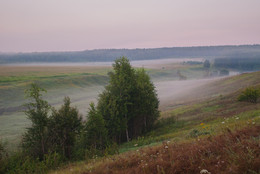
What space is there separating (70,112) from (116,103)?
7.00 m

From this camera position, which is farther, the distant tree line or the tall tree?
the tall tree

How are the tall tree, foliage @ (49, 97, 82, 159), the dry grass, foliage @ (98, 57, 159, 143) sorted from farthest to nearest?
the tall tree → foliage @ (98, 57, 159, 143) → foliage @ (49, 97, 82, 159) → the dry grass

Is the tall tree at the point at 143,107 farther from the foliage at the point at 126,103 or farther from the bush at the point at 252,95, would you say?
the bush at the point at 252,95

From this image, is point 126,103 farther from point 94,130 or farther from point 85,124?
point 94,130

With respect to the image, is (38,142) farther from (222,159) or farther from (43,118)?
(222,159)

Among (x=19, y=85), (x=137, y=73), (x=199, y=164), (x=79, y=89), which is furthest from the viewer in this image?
(x=79, y=89)

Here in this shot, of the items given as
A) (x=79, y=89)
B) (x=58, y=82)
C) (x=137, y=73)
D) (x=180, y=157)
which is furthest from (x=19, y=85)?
(x=180, y=157)

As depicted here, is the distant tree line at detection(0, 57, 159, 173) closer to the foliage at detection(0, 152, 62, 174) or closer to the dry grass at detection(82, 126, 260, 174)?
the foliage at detection(0, 152, 62, 174)

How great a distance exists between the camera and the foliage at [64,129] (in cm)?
1888

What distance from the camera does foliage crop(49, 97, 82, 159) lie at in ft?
61.9

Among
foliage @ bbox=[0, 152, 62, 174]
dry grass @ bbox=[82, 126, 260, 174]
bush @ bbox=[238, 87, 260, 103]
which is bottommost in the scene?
foliage @ bbox=[0, 152, 62, 174]

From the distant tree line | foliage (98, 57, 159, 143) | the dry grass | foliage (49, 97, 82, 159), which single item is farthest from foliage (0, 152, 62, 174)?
foliage (98, 57, 159, 143)

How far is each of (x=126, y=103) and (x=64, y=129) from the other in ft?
30.7

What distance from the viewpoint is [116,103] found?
2617 cm
